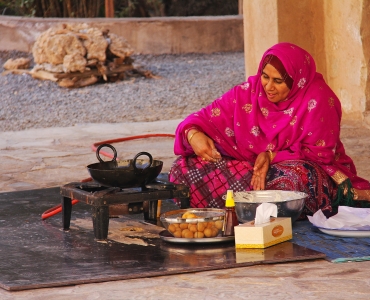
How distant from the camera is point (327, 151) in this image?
4266mm

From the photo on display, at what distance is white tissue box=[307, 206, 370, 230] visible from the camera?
3.71 meters

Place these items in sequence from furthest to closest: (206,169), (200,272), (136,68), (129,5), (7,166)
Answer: (129,5) < (136,68) < (7,166) < (206,169) < (200,272)

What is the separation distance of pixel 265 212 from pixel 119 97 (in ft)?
19.7

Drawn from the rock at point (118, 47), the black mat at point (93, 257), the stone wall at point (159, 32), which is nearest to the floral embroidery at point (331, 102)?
the black mat at point (93, 257)

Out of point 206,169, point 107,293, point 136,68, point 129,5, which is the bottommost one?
point 107,293

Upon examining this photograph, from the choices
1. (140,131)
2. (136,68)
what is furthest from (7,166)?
(136,68)

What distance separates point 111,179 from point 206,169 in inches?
33.5

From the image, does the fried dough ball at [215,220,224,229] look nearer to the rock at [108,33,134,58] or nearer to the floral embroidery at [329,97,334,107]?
the floral embroidery at [329,97,334,107]

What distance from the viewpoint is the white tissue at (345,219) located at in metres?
3.71

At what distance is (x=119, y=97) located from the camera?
9.45 m

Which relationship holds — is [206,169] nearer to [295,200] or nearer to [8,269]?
[295,200]

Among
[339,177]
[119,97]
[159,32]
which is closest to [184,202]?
[339,177]

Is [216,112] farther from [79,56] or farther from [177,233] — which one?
[79,56]

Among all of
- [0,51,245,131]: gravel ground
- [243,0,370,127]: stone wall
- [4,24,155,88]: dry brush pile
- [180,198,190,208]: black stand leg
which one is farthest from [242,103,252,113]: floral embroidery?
[4,24,155,88]: dry brush pile
